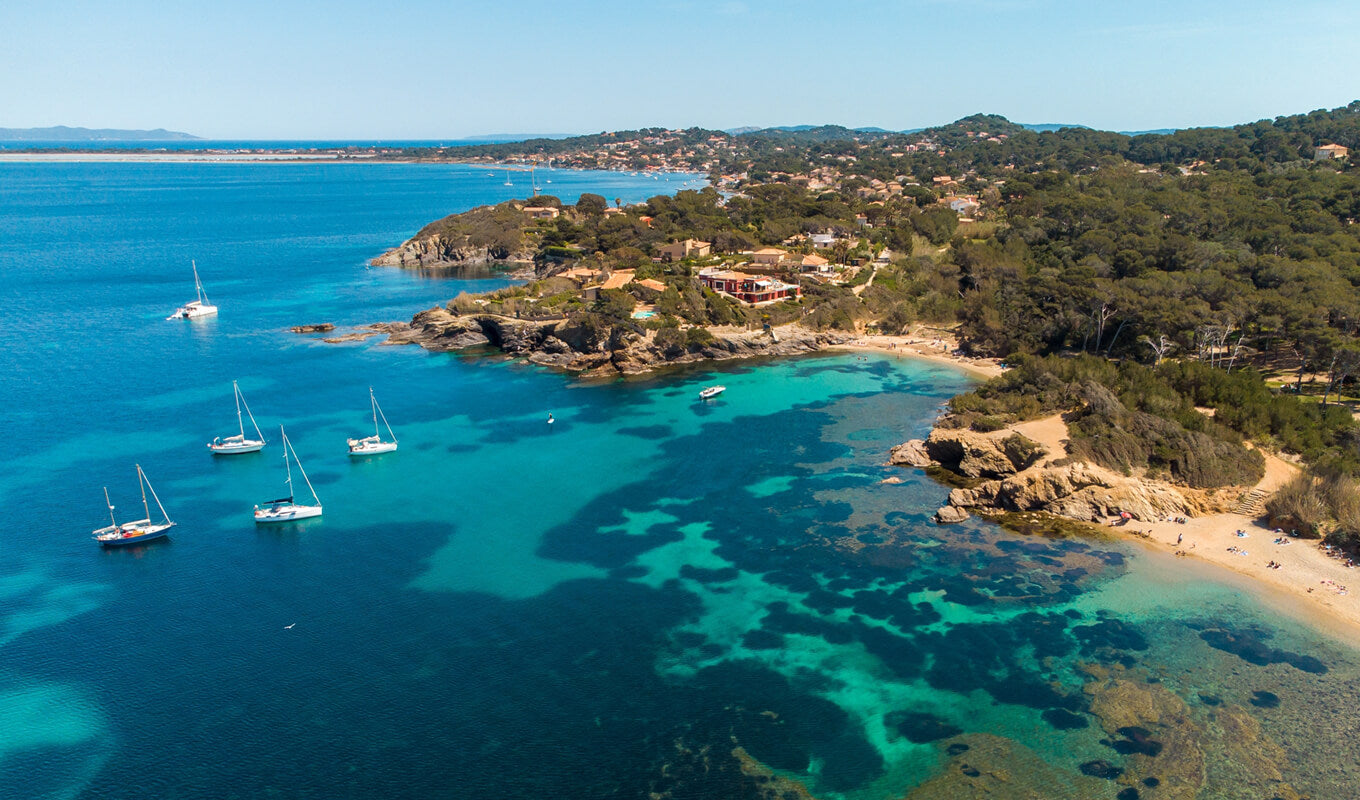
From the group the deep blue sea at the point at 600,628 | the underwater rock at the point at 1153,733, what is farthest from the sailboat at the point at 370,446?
the underwater rock at the point at 1153,733

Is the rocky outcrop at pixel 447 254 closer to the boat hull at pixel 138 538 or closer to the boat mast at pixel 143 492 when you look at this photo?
the boat mast at pixel 143 492

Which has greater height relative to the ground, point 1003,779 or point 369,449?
point 369,449

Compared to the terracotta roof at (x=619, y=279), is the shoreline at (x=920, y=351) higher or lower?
lower

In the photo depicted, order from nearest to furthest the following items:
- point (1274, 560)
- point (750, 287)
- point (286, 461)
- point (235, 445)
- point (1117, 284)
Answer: point (1274, 560) < point (286, 461) < point (235, 445) < point (1117, 284) < point (750, 287)

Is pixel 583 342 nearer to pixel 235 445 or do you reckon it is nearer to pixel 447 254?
pixel 235 445

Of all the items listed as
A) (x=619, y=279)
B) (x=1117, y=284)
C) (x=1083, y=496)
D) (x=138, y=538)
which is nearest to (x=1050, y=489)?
A: (x=1083, y=496)

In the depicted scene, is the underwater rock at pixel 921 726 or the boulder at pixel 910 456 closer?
the underwater rock at pixel 921 726

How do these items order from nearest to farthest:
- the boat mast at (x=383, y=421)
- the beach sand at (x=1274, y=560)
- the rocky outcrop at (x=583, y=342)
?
the beach sand at (x=1274, y=560) < the boat mast at (x=383, y=421) < the rocky outcrop at (x=583, y=342)
